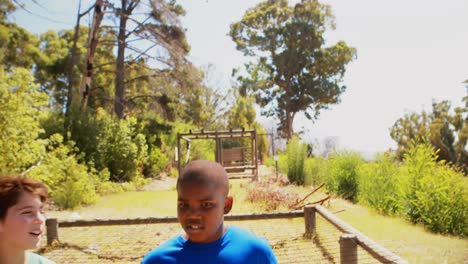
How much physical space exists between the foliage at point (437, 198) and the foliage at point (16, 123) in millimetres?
6297

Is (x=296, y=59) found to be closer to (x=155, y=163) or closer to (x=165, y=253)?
(x=155, y=163)

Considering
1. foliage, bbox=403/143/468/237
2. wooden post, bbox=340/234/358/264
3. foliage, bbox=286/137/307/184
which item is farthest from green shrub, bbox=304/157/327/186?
wooden post, bbox=340/234/358/264

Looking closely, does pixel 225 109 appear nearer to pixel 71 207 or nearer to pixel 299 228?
pixel 71 207

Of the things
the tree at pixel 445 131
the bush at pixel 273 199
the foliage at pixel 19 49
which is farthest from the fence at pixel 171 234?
the tree at pixel 445 131

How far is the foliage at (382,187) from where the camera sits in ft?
25.1

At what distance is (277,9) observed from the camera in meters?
26.5

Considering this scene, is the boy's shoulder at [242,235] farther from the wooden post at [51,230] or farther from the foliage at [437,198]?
the foliage at [437,198]

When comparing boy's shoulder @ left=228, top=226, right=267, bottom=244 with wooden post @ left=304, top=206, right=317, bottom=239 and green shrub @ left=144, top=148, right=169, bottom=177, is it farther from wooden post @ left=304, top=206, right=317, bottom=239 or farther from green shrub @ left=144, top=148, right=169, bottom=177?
green shrub @ left=144, top=148, right=169, bottom=177

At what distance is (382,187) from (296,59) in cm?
1832

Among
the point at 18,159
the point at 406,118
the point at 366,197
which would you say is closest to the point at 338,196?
the point at 366,197

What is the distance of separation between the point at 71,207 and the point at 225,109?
69.7ft

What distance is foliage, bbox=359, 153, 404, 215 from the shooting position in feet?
25.1

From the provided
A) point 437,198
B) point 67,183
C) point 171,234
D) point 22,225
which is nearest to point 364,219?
point 437,198

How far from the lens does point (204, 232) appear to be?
1.20 m
